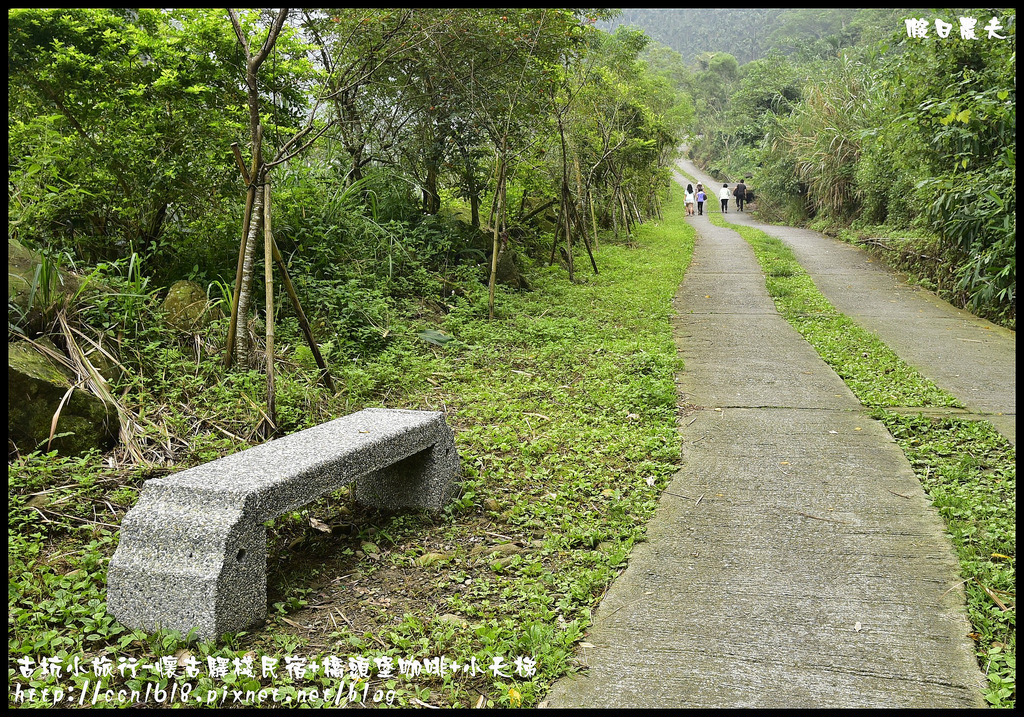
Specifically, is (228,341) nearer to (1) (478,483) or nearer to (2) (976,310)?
(1) (478,483)

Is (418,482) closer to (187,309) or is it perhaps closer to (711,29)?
(187,309)

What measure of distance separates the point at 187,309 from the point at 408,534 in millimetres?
2663

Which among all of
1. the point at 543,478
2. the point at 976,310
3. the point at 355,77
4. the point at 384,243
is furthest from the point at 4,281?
the point at 976,310

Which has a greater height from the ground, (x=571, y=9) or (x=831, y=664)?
(x=571, y=9)

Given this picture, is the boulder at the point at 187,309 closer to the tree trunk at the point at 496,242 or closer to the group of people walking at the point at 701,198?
the tree trunk at the point at 496,242

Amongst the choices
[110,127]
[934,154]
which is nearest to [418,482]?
[110,127]

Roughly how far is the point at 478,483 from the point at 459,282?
4.65 meters

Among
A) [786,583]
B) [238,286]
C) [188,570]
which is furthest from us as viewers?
[238,286]

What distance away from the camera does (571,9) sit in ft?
28.8

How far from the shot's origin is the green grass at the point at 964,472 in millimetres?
2611

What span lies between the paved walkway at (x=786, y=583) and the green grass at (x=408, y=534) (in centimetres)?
18

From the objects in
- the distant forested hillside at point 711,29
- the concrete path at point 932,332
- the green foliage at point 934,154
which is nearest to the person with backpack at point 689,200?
the green foliage at point 934,154

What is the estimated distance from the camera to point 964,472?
12.9 feet

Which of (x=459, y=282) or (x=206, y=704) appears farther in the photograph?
(x=459, y=282)
